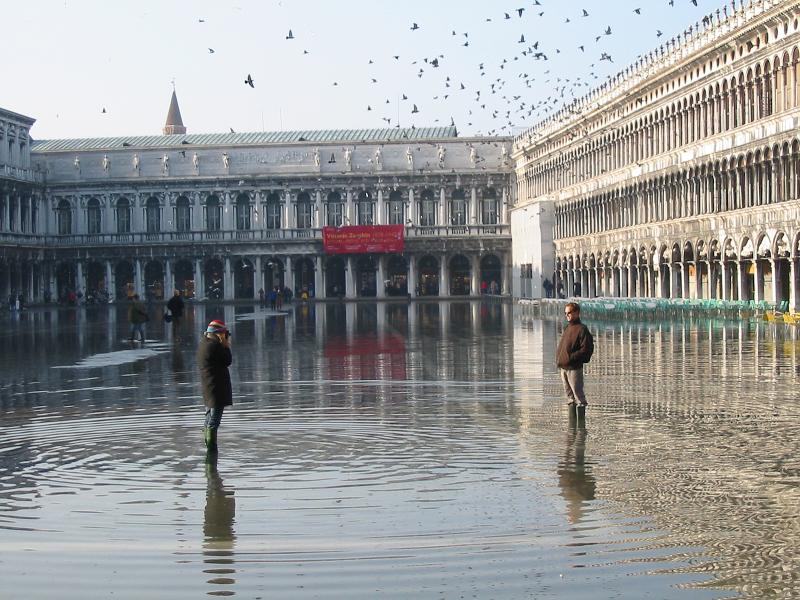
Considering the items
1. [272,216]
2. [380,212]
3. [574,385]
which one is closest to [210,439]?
[574,385]

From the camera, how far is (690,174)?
72.7m

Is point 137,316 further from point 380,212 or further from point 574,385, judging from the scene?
point 380,212

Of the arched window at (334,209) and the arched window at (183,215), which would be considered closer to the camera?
the arched window at (334,209)

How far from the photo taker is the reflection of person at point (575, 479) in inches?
502

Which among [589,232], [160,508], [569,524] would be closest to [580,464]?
[569,524]

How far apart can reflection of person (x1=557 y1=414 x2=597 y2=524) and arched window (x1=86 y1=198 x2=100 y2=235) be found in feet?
392

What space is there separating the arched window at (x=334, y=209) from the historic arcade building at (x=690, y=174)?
28.6m

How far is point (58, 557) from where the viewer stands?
36.1 ft

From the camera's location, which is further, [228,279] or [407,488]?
[228,279]

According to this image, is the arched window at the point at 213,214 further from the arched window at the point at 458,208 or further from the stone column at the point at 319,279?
the arched window at the point at 458,208

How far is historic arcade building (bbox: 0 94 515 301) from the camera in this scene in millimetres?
131250

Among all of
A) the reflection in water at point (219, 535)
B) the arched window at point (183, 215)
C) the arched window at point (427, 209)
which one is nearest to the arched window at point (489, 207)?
the arched window at point (427, 209)

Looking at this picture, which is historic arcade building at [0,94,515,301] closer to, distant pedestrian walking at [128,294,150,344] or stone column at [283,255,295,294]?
stone column at [283,255,295,294]

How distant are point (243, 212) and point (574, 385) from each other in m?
114
